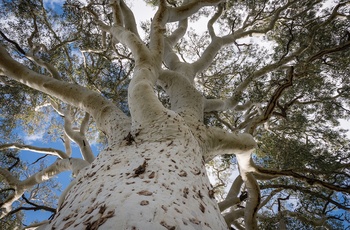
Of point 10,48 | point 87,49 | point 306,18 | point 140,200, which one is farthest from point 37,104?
point 306,18

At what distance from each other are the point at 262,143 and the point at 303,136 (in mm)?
1648

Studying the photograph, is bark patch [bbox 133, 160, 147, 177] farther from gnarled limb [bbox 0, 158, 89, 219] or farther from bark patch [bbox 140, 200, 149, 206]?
gnarled limb [bbox 0, 158, 89, 219]

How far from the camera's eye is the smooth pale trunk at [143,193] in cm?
113

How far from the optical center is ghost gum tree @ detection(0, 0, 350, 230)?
1.44m

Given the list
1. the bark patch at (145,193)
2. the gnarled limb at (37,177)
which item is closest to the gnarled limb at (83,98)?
the bark patch at (145,193)

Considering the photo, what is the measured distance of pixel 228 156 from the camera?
235 inches

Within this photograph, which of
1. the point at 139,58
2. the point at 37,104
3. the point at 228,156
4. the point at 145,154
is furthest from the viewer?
the point at 37,104

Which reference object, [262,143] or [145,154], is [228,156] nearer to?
[262,143]

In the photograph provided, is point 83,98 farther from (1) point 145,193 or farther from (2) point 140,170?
(1) point 145,193

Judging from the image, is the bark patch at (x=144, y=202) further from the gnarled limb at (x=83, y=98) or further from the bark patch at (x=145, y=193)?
the gnarled limb at (x=83, y=98)

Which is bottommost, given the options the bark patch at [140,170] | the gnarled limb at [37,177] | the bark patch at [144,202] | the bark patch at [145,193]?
the bark patch at [144,202]

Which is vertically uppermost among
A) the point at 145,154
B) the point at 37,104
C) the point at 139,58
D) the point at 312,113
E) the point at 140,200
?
the point at 312,113

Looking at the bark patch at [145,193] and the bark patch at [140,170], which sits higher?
the bark patch at [140,170]

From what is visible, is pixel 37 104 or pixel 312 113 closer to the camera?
pixel 312 113
